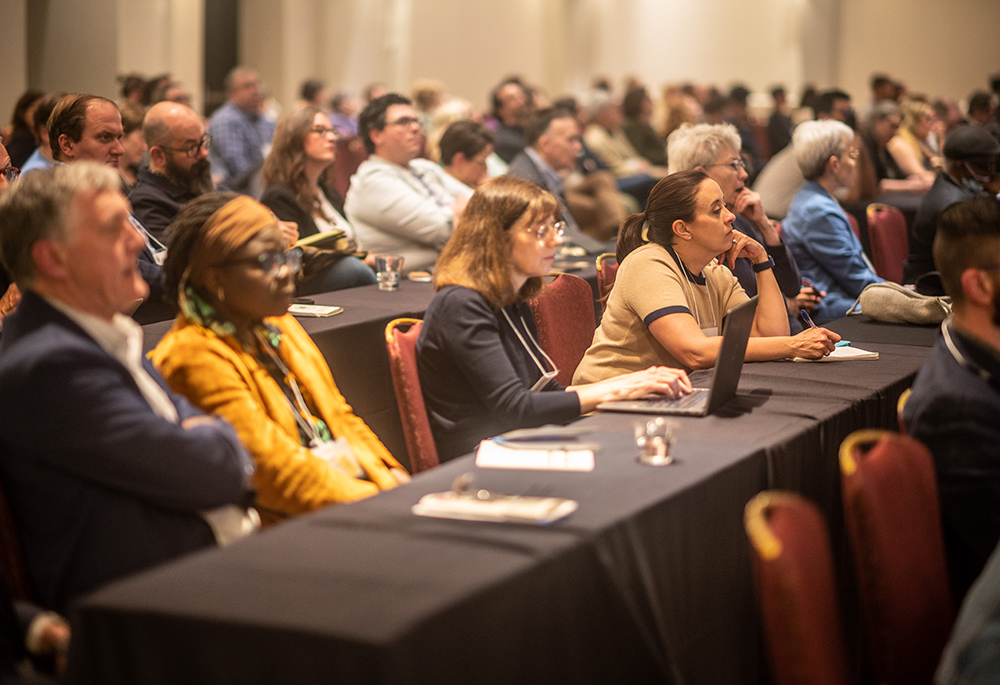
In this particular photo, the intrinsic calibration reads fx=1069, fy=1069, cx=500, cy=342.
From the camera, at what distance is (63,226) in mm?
1815

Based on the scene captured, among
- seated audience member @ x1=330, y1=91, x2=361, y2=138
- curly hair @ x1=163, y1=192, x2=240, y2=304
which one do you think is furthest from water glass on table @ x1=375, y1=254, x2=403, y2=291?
seated audience member @ x1=330, y1=91, x2=361, y2=138

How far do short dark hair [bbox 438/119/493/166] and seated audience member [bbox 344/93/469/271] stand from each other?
1.12ft

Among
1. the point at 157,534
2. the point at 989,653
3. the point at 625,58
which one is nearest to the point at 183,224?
the point at 157,534

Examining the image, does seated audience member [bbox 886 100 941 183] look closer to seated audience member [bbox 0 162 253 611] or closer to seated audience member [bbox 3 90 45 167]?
seated audience member [bbox 3 90 45 167]

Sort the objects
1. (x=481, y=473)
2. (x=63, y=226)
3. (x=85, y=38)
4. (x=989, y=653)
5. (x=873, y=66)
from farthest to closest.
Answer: (x=873, y=66) < (x=85, y=38) < (x=481, y=473) < (x=63, y=226) < (x=989, y=653)

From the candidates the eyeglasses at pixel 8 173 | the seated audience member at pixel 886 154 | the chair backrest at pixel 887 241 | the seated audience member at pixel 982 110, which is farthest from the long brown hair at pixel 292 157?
the seated audience member at pixel 982 110

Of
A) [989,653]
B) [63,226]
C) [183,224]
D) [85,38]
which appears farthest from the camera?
[85,38]

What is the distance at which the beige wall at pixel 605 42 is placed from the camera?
12789 millimetres

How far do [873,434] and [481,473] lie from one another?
721 millimetres

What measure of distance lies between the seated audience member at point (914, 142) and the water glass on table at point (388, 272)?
629 centimetres

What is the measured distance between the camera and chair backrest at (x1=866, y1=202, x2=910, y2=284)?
5.46 metres

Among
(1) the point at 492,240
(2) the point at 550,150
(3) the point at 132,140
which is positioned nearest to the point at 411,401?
(1) the point at 492,240

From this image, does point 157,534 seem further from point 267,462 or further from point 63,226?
point 63,226

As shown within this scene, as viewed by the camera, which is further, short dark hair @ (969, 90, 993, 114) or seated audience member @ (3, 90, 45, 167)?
short dark hair @ (969, 90, 993, 114)
